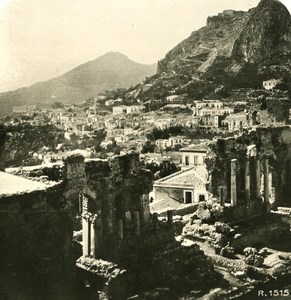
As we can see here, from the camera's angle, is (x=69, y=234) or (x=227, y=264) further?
(x=227, y=264)

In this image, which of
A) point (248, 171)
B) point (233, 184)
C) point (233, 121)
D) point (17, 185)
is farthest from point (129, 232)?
point (233, 121)

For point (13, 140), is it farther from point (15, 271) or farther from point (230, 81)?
point (230, 81)

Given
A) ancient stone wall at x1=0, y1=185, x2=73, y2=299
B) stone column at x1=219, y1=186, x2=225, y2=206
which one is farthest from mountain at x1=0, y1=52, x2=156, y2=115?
ancient stone wall at x1=0, y1=185, x2=73, y2=299

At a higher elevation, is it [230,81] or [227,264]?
[230,81]

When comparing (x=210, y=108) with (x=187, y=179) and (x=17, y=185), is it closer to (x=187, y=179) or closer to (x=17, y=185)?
(x=187, y=179)

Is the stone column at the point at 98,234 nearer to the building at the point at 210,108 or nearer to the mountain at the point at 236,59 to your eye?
the building at the point at 210,108

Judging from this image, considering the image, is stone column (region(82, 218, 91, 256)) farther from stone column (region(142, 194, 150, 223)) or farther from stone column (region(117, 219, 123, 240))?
stone column (region(142, 194, 150, 223))

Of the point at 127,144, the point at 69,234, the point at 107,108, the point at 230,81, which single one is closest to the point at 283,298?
the point at 69,234

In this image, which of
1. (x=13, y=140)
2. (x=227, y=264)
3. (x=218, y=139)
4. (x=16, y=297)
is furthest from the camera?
(x=13, y=140)
